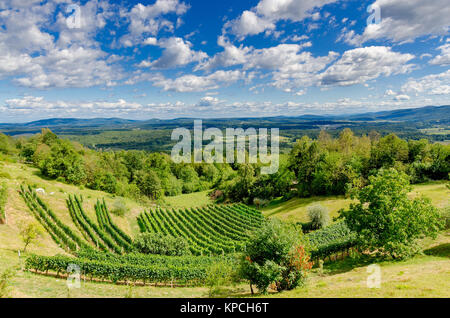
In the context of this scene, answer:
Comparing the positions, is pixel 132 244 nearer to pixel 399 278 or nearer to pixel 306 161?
pixel 399 278

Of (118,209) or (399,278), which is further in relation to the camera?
(118,209)

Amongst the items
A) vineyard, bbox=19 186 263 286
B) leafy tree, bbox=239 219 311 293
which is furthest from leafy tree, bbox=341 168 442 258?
vineyard, bbox=19 186 263 286

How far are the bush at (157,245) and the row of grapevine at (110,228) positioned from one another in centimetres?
305

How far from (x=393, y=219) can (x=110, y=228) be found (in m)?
36.7

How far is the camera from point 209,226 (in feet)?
142

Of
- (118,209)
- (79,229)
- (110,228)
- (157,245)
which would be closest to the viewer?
(157,245)

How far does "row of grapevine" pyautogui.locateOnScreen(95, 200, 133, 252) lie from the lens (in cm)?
3269

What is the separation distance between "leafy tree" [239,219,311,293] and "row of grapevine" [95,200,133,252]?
72.2 ft

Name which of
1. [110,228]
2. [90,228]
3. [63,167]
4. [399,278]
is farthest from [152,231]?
[399,278]

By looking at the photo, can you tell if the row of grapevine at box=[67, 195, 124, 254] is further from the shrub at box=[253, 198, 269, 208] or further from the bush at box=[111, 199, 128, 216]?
the shrub at box=[253, 198, 269, 208]

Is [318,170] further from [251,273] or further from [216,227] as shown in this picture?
[251,273]

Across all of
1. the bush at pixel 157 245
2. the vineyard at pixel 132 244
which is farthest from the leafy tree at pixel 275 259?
the bush at pixel 157 245

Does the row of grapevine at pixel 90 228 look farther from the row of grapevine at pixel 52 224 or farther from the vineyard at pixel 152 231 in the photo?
the row of grapevine at pixel 52 224

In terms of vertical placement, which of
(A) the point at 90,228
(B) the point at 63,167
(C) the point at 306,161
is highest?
(C) the point at 306,161
